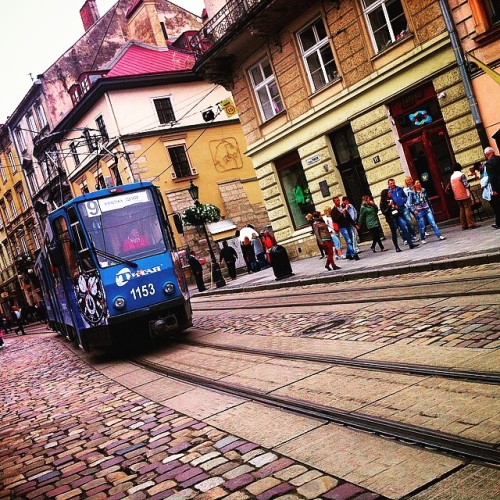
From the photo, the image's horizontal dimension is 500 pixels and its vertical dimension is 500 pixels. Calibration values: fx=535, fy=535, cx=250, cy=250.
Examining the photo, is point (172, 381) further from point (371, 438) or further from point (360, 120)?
point (360, 120)

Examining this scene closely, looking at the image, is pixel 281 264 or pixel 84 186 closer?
pixel 281 264

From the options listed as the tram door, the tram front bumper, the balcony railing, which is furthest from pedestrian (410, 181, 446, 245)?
the balcony railing

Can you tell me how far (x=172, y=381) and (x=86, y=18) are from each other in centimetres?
4288

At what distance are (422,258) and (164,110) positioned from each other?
24.2 metres

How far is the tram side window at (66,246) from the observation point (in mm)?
9828

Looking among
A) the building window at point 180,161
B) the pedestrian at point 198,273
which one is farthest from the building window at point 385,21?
the building window at point 180,161

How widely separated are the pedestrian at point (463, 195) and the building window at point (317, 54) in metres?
6.22

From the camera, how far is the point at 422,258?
10.9 meters

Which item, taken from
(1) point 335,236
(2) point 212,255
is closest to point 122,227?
(1) point 335,236

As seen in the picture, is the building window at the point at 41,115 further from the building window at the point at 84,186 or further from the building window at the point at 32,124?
the building window at the point at 84,186

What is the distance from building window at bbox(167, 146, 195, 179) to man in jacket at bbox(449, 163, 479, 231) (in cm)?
2016

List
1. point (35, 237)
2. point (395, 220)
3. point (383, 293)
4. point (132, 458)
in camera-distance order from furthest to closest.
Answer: point (35, 237) < point (395, 220) < point (383, 293) < point (132, 458)

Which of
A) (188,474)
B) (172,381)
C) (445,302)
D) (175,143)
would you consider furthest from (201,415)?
(175,143)

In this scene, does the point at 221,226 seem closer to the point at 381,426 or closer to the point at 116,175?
the point at 116,175
